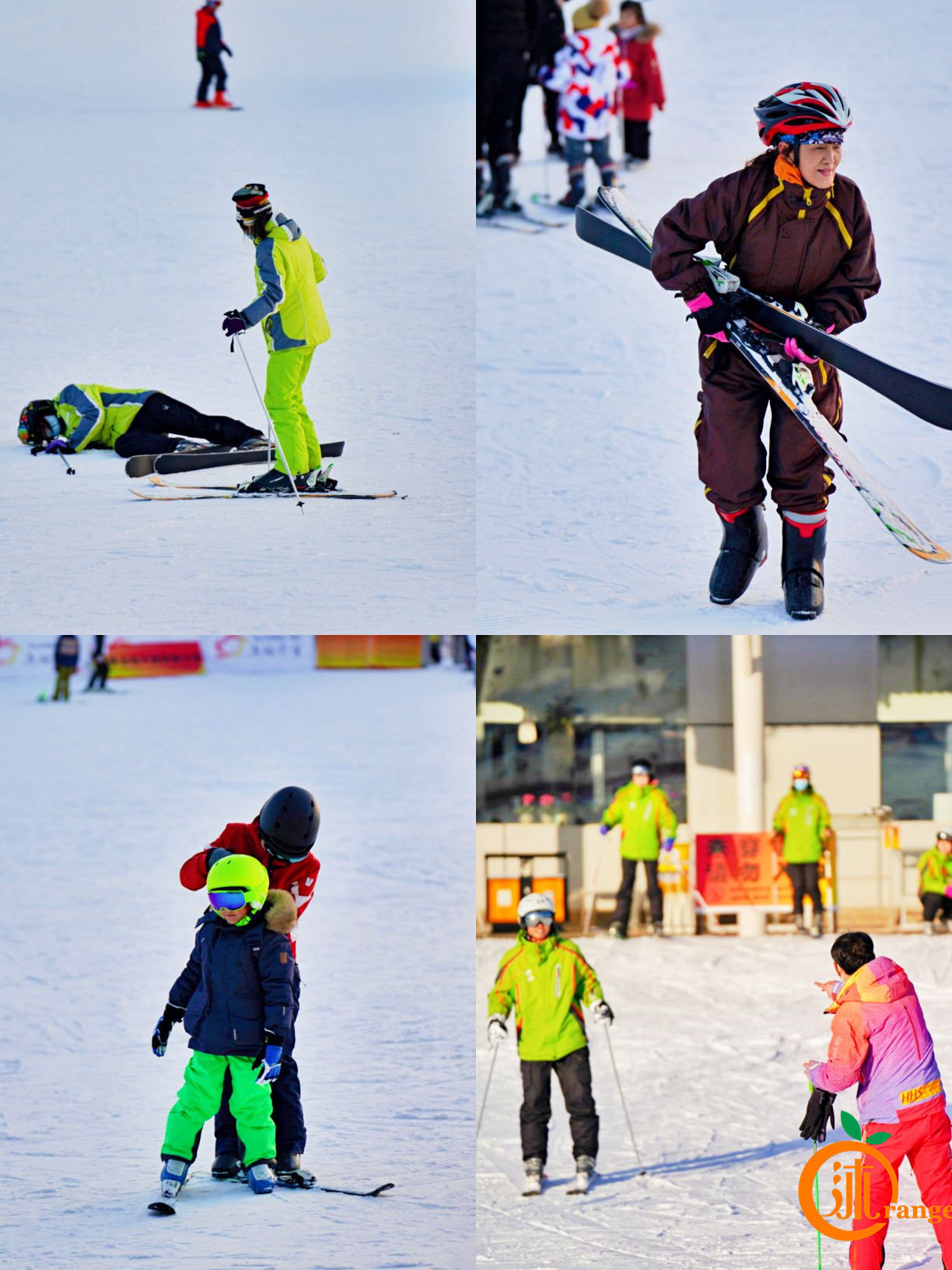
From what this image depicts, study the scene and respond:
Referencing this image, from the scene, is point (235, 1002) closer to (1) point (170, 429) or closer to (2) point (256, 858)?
(2) point (256, 858)

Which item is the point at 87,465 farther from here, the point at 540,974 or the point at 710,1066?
the point at 710,1066

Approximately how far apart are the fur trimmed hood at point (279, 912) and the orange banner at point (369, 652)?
5.73m

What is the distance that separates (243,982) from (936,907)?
3.33 metres

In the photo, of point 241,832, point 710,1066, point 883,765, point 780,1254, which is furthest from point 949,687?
point 241,832

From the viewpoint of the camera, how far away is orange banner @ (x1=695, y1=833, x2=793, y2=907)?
7.62 metres

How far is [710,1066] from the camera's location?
21.0 feet

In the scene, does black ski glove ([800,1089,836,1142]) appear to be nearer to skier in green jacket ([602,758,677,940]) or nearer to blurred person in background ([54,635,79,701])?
skier in green jacket ([602,758,677,940])

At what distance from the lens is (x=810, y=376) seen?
5.09 meters

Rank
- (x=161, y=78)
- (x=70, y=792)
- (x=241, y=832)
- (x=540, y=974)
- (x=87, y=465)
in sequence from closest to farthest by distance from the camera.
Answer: (x=241, y=832)
(x=540, y=974)
(x=87, y=465)
(x=161, y=78)
(x=70, y=792)

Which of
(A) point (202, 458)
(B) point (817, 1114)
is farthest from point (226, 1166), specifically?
(A) point (202, 458)

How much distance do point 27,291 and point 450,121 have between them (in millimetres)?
1621

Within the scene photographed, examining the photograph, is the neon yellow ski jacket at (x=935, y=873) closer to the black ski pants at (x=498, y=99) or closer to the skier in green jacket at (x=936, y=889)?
the skier in green jacket at (x=936, y=889)

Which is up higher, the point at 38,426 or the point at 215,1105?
the point at 38,426

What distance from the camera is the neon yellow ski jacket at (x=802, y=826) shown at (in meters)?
7.52
